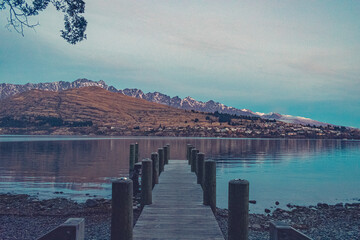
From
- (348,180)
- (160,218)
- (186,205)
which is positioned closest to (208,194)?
(186,205)

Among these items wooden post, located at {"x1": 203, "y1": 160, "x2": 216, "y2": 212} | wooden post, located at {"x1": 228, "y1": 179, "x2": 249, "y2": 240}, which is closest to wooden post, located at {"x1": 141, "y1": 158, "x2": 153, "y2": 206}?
wooden post, located at {"x1": 203, "y1": 160, "x2": 216, "y2": 212}

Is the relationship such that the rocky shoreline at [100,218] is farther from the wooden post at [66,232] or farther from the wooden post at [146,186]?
the wooden post at [66,232]

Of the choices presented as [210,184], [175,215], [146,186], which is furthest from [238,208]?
[146,186]

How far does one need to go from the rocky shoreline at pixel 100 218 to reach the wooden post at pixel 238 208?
7196 millimetres

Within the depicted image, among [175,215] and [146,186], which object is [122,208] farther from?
[146,186]

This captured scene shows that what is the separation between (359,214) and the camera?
62.2ft

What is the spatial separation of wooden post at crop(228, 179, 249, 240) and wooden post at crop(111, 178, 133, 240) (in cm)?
210

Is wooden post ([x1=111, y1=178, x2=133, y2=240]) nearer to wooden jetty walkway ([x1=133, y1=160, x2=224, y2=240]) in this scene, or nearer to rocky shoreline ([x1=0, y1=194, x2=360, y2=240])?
wooden jetty walkway ([x1=133, y1=160, x2=224, y2=240])

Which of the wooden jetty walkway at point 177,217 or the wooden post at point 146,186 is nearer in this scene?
the wooden jetty walkway at point 177,217

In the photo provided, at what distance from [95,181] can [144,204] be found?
22.2 m

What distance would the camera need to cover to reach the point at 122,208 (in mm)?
6594

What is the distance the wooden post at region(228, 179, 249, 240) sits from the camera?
630 centimetres

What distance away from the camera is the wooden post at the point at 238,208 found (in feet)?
20.7

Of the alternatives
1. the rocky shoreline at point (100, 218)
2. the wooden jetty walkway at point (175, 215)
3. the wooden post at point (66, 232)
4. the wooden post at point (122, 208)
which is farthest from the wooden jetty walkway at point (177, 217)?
the wooden post at point (66, 232)
